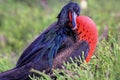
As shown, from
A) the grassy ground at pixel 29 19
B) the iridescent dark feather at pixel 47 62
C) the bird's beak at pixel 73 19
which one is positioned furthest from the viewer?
Answer: the grassy ground at pixel 29 19

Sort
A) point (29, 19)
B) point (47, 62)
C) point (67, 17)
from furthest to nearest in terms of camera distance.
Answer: point (29, 19), point (67, 17), point (47, 62)

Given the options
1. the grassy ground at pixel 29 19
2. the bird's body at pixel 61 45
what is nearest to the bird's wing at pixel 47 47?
the bird's body at pixel 61 45

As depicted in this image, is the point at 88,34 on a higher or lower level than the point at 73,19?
lower

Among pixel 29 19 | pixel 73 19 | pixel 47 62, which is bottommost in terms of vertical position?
pixel 47 62

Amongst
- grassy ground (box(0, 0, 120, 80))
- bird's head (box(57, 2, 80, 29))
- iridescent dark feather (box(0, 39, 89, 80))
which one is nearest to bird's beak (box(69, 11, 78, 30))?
bird's head (box(57, 2, 80, 29))

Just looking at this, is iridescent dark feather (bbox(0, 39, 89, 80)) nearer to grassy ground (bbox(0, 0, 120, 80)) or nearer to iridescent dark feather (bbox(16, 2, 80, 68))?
iridescent dark feather (bbox(16, 2, 80, 68))

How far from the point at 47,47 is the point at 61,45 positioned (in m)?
0.10

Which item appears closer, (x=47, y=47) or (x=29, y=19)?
(x=47, y=47)

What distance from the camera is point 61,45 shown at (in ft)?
13.7

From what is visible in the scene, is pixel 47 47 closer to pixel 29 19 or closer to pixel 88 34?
pixel 88 34

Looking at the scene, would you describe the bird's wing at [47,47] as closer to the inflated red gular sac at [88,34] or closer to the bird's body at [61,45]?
the bird's body at [61,45]

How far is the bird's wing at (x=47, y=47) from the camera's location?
13.6ft

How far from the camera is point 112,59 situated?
12.0 ft

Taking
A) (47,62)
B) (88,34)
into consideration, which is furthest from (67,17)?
(47,62)
